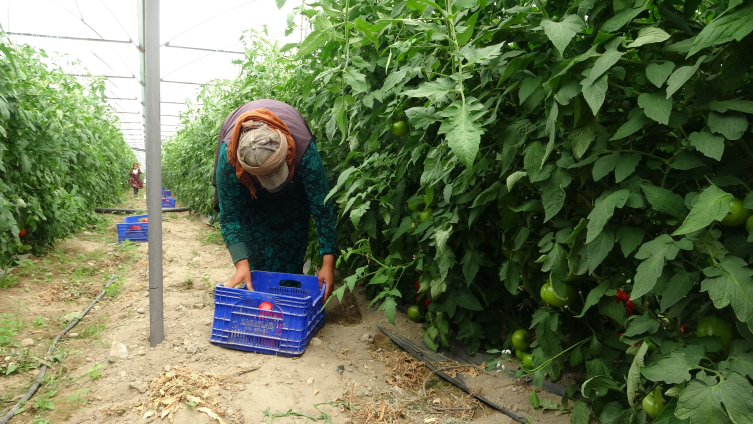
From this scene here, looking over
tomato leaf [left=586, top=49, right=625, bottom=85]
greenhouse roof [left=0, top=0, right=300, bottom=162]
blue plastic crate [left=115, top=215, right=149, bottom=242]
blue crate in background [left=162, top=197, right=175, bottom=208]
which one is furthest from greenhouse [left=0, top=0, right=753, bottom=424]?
blue crate in background [left=162, top=197, right=175, bottom=208]

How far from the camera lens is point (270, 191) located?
262cm

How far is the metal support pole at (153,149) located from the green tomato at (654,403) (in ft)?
6.87

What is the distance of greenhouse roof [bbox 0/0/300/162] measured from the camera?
718cm

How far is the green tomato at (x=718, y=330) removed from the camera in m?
1.12

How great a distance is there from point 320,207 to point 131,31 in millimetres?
10152

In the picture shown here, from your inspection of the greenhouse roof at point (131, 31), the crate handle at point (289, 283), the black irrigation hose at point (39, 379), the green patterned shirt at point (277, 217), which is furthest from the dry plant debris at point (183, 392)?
the greenhouse roof at point (131, 31)

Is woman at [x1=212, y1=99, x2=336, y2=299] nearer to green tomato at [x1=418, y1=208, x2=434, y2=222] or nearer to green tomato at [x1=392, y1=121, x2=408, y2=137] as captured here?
green tomato at [x1=392, y1=121, x2=408, y2=137]

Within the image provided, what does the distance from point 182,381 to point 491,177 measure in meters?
1.55

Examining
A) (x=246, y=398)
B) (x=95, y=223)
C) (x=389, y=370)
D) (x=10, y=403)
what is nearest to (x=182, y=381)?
(x=246, y=398)

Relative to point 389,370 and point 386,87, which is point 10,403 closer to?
point 389,370

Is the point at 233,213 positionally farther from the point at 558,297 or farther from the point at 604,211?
the point at 604,211

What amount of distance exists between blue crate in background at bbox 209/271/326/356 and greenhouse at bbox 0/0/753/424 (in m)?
0.01

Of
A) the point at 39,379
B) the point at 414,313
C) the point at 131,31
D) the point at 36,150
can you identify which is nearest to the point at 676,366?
the point at 414,313

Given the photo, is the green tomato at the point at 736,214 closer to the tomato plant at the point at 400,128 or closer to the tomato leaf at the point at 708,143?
the tomato leaf at the point at 708,143
